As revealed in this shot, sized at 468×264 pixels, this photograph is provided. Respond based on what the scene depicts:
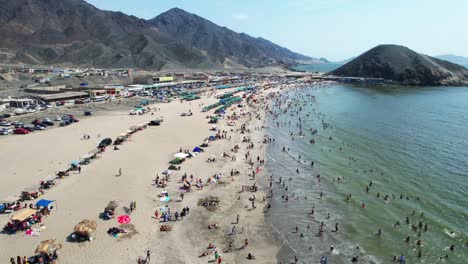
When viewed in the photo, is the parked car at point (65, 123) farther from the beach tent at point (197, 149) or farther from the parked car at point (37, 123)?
the beach tent at point (197, 149)

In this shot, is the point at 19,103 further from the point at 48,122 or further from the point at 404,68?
the point at 404,68

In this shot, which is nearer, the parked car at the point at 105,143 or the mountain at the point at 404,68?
the parked car at the point at 105,143

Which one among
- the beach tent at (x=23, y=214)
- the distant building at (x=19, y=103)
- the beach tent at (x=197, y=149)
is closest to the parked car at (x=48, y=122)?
the distant building at (x=19, y=103)

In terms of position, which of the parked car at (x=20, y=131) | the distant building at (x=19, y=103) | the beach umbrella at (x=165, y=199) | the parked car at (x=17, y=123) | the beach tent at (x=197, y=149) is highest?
the distant building at (x=19, y=103)

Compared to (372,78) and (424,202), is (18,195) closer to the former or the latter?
(424,202)

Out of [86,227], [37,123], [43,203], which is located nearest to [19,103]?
[37,123]

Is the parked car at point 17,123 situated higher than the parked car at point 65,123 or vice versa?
the parked car at point 17,123

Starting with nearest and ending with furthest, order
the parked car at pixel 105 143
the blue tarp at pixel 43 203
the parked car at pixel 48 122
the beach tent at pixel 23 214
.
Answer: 1. the beach tent at pixel 23 214
2. the blue tarp at pixel 43 203
3. the parked car at pixel 105 143
4. the parked car at pixel 48 122
